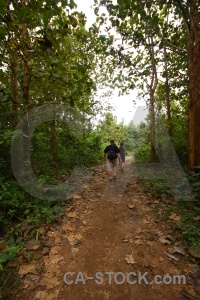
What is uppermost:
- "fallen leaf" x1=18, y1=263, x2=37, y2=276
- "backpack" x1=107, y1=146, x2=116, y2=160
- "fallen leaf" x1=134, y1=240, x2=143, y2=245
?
"backpack" x1=107, y1=146, x2=116, y2=160

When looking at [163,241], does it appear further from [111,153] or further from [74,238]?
[111,153]

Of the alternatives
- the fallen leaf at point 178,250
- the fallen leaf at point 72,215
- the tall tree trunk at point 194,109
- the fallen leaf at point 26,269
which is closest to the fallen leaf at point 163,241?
the fallen leaf at point 178,250

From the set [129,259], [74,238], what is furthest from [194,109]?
[74,238]

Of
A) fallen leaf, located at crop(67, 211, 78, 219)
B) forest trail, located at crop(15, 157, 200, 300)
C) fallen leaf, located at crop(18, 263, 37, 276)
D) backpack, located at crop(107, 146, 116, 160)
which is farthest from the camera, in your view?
backpack, located at crop(107, 146, 116, 160)

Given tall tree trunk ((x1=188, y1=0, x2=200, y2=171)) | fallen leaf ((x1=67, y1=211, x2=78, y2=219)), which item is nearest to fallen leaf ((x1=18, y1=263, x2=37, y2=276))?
fallen leaf ((x1=67, y1=211, x2=78, y2=219))

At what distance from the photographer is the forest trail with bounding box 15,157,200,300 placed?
286 centimetres

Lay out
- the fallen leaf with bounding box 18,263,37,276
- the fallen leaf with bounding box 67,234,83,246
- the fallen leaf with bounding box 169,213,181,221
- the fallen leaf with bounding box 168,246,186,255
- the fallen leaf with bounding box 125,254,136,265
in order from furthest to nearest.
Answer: the fallen leaf with bounding box 169,213,181,221 → the fallen leaf with bounding box 67,234,83,246 → the fallen leaf with bounding box 168,246,186,255 → the fallen leaf with bounding box 125,254,136,265 → the fallen leaf with bounding box 18,263,37,276

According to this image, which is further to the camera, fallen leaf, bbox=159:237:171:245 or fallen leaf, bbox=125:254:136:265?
fallen leaf, bbox=159:237:171:245

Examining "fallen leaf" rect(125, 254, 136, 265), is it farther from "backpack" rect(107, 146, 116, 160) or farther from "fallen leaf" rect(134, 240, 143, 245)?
"backpack" rect(107, 146, 116, 160)

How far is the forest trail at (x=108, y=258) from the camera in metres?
2.86

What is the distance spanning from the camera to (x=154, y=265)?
3330 mm

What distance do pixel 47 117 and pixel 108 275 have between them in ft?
25.7

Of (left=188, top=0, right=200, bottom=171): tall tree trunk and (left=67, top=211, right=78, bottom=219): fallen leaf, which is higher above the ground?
(left=188, top=0, right=200, bottom=171): tall tree trunk

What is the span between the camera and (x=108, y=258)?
11.6ft
